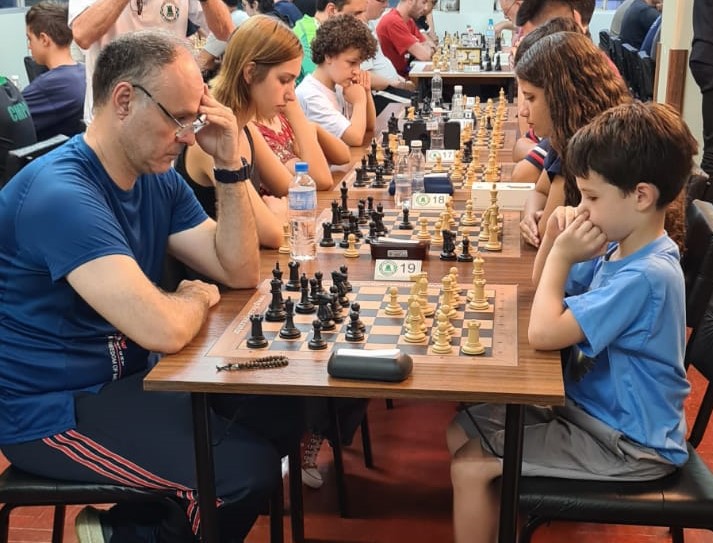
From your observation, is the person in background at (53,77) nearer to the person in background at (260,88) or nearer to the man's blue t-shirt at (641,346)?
the person in background at (260,88)

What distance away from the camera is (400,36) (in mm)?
8844

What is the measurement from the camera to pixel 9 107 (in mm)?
4691

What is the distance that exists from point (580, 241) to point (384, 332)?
1.50 feet

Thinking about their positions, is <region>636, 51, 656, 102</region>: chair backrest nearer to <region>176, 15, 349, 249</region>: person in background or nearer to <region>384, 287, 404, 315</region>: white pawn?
<region>176, 15, 349, 249</region>: person in background

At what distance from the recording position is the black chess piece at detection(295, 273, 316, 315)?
218cm

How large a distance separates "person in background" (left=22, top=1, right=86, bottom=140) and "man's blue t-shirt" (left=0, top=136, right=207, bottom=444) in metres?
3.35

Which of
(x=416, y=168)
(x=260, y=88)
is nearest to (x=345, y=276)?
(x=260, y=88)

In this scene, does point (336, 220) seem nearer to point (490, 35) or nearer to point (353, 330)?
point (353, 330)

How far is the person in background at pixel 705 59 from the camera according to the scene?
4.81m

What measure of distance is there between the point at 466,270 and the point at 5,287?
1.13 m

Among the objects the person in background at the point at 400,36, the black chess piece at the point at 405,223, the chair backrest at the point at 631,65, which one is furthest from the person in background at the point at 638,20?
the black chess piece at the point at 405,223

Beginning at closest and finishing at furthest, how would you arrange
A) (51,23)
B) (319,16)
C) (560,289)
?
1. (560,289)
2. (51,23)
3. (319,16)

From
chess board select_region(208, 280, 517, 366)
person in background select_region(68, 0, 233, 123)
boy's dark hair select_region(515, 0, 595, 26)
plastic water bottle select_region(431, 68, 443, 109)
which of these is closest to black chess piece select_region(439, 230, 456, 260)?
chess board select_region(208, 280, 517, 366)

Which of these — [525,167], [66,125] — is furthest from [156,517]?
[66,125]
